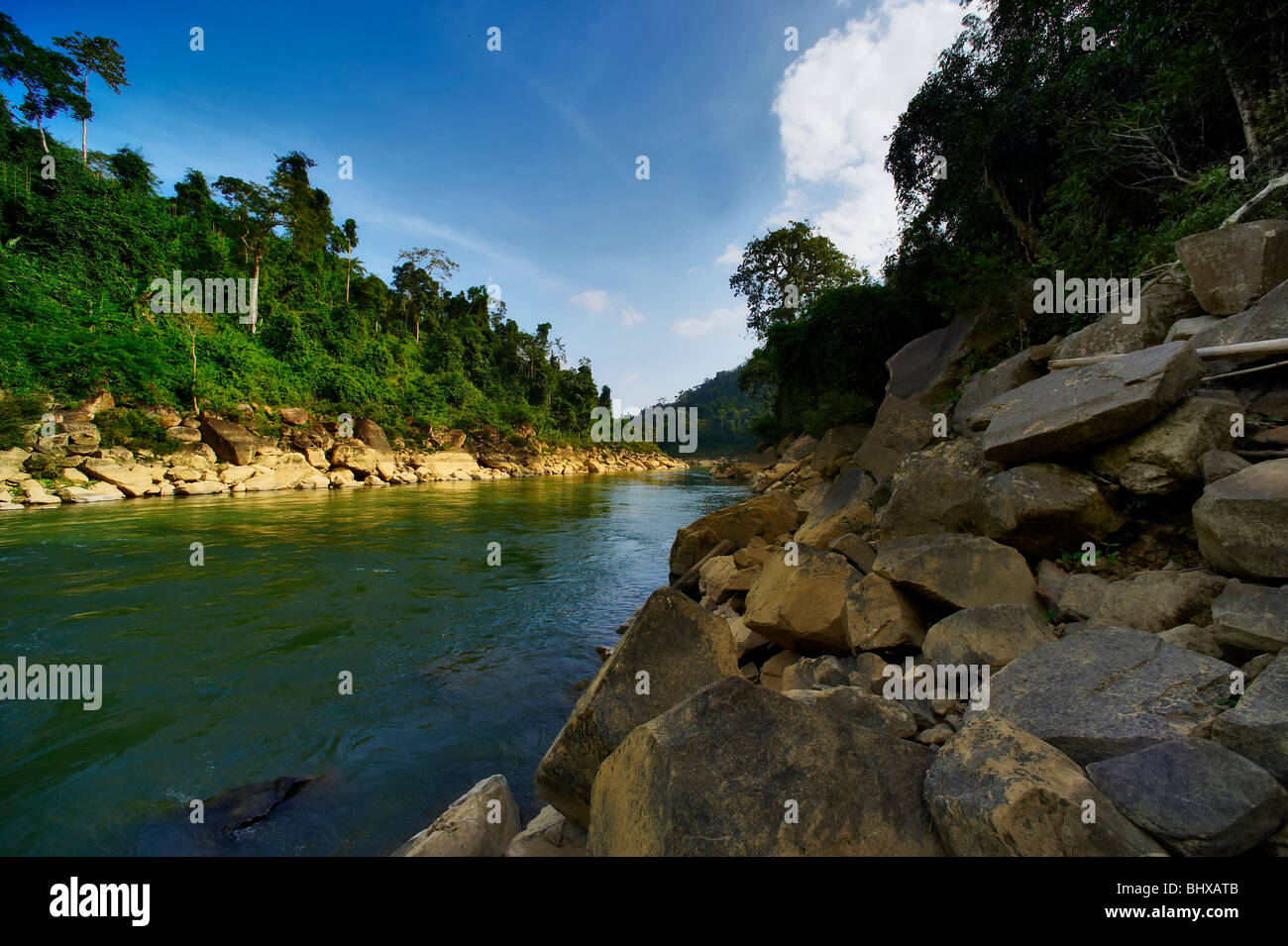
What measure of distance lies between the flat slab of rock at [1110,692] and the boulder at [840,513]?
4.08m

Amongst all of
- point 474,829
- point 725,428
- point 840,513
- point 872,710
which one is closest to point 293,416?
point 840,513

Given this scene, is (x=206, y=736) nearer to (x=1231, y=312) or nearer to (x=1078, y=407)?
(x=1078, y=407)

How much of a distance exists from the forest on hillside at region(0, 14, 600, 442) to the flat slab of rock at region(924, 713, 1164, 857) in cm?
3076

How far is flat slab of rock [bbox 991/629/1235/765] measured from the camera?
7.40ft

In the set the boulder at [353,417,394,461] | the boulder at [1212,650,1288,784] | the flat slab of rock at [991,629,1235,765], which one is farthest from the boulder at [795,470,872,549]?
the boulder at [353,417,394,461]

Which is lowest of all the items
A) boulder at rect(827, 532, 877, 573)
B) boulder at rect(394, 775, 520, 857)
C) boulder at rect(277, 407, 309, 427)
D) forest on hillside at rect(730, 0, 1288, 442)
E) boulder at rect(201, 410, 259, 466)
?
boulder at rect(394, 775, 520, 857)

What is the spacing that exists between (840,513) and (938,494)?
2132 millimetres

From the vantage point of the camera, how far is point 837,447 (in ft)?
53.1

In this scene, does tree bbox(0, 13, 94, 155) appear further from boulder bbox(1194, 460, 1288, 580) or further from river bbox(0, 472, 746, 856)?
boulder bbox(1194, 460, 1288, 580)

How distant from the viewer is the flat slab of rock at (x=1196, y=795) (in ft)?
5.51

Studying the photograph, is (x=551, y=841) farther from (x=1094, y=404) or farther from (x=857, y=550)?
(x=1094, y=404)

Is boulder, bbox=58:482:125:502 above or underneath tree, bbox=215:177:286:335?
underneath

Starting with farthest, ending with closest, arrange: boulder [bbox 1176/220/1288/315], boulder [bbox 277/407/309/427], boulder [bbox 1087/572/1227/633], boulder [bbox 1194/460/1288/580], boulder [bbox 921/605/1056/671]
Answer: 1. boulder [bbox 277/407/309/427]
2. boulder [bbox 1176/220/1288/315]
3. boulder [bbox 921/605/1056/671]
4. boulder [bbox 1087/572/1227/633]
5. boulder [bbox 1194/460/1288/580]
